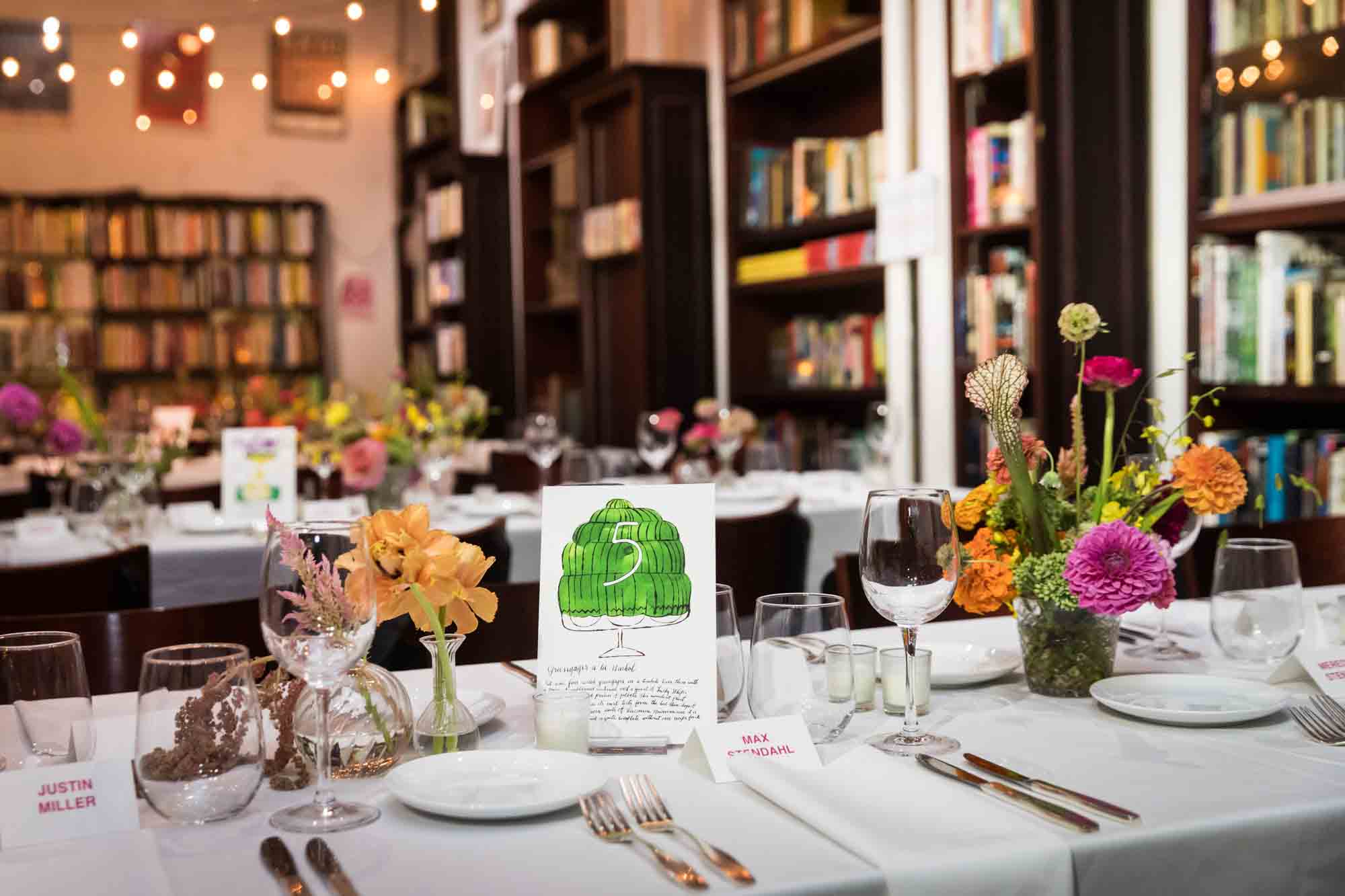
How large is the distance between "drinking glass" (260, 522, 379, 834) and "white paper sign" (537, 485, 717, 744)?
9.1 inches

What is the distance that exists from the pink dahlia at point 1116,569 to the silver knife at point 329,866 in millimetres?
686

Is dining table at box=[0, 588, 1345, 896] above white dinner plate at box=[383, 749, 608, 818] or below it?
below

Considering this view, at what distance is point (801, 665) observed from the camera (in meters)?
1.14

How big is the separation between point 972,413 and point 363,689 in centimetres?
341

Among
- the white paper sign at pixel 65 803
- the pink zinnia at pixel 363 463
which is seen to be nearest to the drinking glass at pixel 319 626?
the white paper sign at pixel 65 803

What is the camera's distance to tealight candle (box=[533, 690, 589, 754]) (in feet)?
3.65

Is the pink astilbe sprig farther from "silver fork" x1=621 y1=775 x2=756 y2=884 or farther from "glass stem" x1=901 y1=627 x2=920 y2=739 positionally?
"glass stem" x1=901 y1=627 x2=920 y2=739

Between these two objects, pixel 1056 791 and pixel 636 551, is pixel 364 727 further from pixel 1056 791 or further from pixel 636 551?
pixel 1056 791

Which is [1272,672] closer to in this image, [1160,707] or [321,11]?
[1160,707]

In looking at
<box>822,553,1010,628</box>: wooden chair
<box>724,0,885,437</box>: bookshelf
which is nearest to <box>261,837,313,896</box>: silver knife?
<box>822,553,1010,628</box>: wooden chair

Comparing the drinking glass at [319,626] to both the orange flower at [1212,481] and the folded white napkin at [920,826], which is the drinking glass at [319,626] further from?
the orange flower at [1212,481]

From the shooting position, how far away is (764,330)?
581 centimetres

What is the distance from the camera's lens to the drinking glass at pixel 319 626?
974 millimetres

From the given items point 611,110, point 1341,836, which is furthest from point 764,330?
point 1341,836
